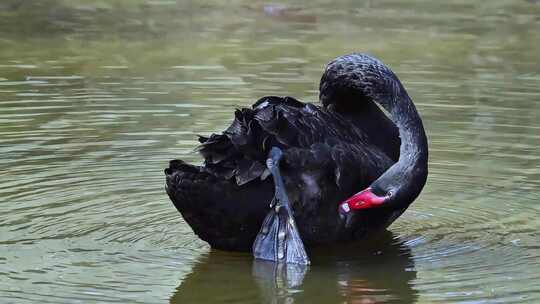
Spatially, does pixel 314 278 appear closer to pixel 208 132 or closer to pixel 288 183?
pixel 288 183

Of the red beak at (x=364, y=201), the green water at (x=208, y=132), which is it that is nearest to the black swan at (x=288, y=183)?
the red beak at (x=364, y=201)

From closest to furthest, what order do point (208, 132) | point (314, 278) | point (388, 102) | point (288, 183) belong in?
point (314, 278) → point (288, 183) → point (388, 102) → point (208, 132)

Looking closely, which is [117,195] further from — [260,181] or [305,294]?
[305,294]

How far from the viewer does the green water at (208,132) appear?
216 inches

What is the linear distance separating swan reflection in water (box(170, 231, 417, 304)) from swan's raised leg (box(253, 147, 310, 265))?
49 millimetres

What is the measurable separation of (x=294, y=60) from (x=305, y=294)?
307 inches

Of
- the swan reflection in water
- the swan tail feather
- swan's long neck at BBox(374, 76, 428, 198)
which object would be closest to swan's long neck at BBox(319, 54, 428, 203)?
swan's long neck at BBox(374, 76, 428, 198)

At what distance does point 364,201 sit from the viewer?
18.6ft

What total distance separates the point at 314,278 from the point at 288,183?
0.49 metres

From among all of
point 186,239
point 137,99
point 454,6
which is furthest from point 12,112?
point 454,6

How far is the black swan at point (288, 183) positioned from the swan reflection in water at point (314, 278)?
0.33 ft

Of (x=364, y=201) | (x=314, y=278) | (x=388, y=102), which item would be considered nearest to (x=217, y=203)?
(x=314, y=278)

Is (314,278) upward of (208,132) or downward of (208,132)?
downward

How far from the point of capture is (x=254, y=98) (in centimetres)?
1029
